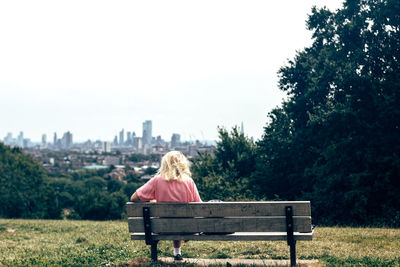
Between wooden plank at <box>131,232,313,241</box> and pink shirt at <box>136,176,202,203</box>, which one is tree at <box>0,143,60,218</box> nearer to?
pink shirt at <box>136,176,202,203</box>

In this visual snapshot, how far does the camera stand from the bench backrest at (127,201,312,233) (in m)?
4.70

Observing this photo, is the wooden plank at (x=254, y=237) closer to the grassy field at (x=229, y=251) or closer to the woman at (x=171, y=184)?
the woman at (x=171, y=184)

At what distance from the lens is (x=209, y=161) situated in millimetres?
30812

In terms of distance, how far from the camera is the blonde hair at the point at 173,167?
520cm

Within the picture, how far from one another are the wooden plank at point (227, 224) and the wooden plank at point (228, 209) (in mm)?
55

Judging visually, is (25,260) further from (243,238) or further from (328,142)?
(328,142)

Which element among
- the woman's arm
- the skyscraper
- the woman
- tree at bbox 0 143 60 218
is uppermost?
the skyscraper

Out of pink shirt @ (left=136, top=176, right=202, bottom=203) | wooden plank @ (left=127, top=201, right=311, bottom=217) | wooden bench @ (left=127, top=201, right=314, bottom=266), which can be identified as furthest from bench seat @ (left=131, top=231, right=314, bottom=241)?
pink shirt @ (left=136, top=176, right=202, bottom=203)

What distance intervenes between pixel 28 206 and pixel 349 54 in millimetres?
38625

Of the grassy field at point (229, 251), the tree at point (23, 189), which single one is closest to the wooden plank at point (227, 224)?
the grassy field at point (229, 251)

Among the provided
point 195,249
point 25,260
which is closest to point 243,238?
point 195,249

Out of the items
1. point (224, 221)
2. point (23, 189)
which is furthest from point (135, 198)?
point (23, 189)

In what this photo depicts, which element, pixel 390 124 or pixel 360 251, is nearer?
pixel 360 251

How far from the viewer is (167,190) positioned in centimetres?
525
